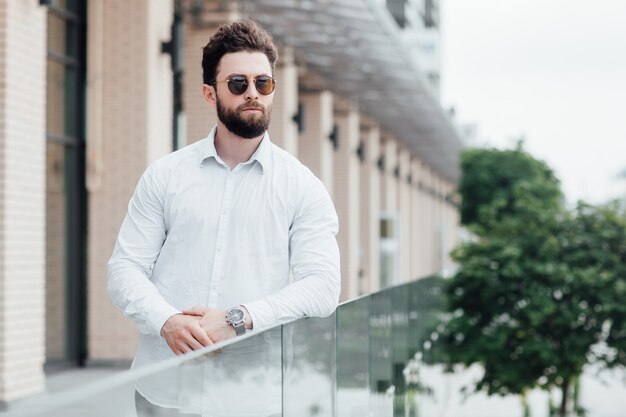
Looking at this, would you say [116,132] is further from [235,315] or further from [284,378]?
[235,315]

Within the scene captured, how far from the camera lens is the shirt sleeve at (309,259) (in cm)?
335

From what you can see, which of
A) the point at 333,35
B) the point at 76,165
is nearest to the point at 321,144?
the point at 333,35

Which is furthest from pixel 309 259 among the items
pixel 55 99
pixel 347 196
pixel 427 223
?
pixel 427 223

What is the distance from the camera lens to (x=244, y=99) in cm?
326

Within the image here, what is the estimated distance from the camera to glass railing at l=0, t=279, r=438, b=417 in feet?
6.85

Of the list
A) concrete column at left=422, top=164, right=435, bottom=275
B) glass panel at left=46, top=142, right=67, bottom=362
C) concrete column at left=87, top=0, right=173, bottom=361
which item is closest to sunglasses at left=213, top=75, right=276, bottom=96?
glass panel at left=46, top=142, right=67, bottom=362

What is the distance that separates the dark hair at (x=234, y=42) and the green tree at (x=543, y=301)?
1559cm

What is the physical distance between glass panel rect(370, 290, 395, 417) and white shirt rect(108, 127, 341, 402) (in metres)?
2.68

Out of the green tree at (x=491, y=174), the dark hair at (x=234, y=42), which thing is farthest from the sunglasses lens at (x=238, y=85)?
the green tree at (x=491, y=174)

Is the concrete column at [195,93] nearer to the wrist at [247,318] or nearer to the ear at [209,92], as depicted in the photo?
the ear at [209,92]

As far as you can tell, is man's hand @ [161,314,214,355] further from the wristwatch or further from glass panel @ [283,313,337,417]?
glass panel @ [283,313,337,417]

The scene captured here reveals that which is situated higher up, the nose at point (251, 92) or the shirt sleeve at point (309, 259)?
the nose at point (251, 92)

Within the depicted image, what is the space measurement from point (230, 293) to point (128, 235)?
0.37m

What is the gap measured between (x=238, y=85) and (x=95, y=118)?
8928mm
